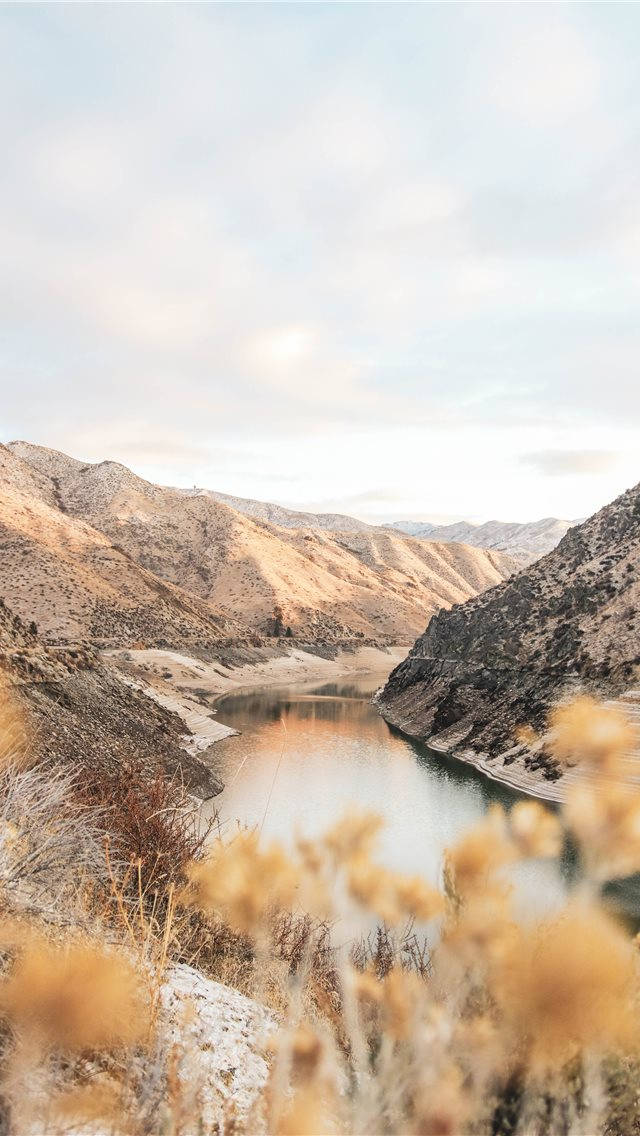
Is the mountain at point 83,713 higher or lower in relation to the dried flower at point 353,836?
lower

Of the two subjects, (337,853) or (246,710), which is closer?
(337,853)

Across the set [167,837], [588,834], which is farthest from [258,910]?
[167,837]

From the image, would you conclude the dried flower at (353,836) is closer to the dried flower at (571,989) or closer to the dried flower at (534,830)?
the dried flower at (534,830)

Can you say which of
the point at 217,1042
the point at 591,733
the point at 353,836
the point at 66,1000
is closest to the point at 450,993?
the point at 353,836

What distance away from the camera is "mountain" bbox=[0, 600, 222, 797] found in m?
22.6

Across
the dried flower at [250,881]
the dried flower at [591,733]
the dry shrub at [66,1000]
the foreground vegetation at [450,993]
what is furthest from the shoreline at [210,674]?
the dried flower at [591,733]

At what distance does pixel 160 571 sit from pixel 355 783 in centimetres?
10910

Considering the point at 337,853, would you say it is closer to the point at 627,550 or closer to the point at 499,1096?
the point at 499,1096

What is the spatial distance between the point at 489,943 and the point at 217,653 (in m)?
85.9

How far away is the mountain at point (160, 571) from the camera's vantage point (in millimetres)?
83688

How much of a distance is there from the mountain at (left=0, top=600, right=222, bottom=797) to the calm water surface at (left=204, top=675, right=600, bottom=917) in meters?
3.19

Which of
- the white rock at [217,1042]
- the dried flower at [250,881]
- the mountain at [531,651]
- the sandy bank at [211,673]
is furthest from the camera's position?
the sandy bank at [211,673]

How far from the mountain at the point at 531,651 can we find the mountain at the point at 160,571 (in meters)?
35.0

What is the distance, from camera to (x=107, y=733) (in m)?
26.7
